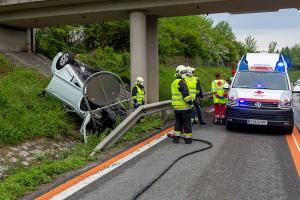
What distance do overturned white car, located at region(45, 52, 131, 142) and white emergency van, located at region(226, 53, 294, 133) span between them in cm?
328

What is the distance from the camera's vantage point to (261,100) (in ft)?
38.3

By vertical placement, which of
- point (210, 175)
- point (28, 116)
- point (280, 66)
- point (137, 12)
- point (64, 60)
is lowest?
point (210, 175)

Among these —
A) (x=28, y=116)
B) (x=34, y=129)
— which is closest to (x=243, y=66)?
(x=28, y=116)

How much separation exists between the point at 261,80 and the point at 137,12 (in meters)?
6.09

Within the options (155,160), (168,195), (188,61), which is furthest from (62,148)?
(188,61)

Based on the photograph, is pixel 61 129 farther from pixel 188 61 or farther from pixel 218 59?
pixel 218 59

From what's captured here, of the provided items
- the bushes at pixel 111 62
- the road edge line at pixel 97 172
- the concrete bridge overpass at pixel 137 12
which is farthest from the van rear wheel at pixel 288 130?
the bushes at pixel 111 62

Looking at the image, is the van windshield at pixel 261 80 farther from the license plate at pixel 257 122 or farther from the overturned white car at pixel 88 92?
the overturned white car at pixel 88 92

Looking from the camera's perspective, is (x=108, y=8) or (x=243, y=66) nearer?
(x=243, y=66)

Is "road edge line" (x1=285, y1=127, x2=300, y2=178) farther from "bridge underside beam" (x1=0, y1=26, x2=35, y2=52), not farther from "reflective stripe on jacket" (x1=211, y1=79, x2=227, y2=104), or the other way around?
"bridge underside beam" (x1=0, y1=26, x2=35, y2=52)

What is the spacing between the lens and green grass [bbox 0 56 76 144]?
9.46m

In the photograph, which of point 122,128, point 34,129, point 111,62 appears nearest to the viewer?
point 122,128

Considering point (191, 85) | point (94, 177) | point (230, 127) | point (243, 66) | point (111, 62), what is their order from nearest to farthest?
point (94, 177) → point (191, 85) → point (230, 127) → point (243, 66) → point (111, 62)

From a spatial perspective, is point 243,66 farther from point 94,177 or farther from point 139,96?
point 94,177
